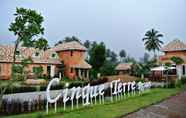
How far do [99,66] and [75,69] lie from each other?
7954 mm

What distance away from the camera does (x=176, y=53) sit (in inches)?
1922

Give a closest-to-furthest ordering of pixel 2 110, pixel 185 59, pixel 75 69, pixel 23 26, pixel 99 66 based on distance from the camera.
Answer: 1. pixel 23 26
2. pixel 2 110
3. pixel 185 59
4. pixel 75 69
5. pixel 99 66

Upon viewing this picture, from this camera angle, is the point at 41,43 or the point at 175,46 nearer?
the point at 41,43

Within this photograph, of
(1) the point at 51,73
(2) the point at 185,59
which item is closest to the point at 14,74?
(1) the point at 51,73

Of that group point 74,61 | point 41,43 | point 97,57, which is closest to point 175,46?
point 97,57

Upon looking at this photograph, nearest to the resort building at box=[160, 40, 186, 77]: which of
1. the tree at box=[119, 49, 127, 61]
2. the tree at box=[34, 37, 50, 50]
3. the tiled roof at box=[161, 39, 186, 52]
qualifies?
the tiled roof at box=[161, 39, 186, 52]

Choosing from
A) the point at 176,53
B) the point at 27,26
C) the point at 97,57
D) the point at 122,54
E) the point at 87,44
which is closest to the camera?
the point at 27,26

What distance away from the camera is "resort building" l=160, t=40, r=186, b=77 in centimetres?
4756

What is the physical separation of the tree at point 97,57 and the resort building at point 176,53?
10851 millimetres

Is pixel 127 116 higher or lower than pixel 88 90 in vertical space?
lower

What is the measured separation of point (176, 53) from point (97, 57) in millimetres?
14663

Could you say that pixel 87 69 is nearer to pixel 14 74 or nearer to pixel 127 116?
pixel 127 116

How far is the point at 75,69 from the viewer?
5066cm

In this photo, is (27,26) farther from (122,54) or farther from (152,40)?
(122,54)
